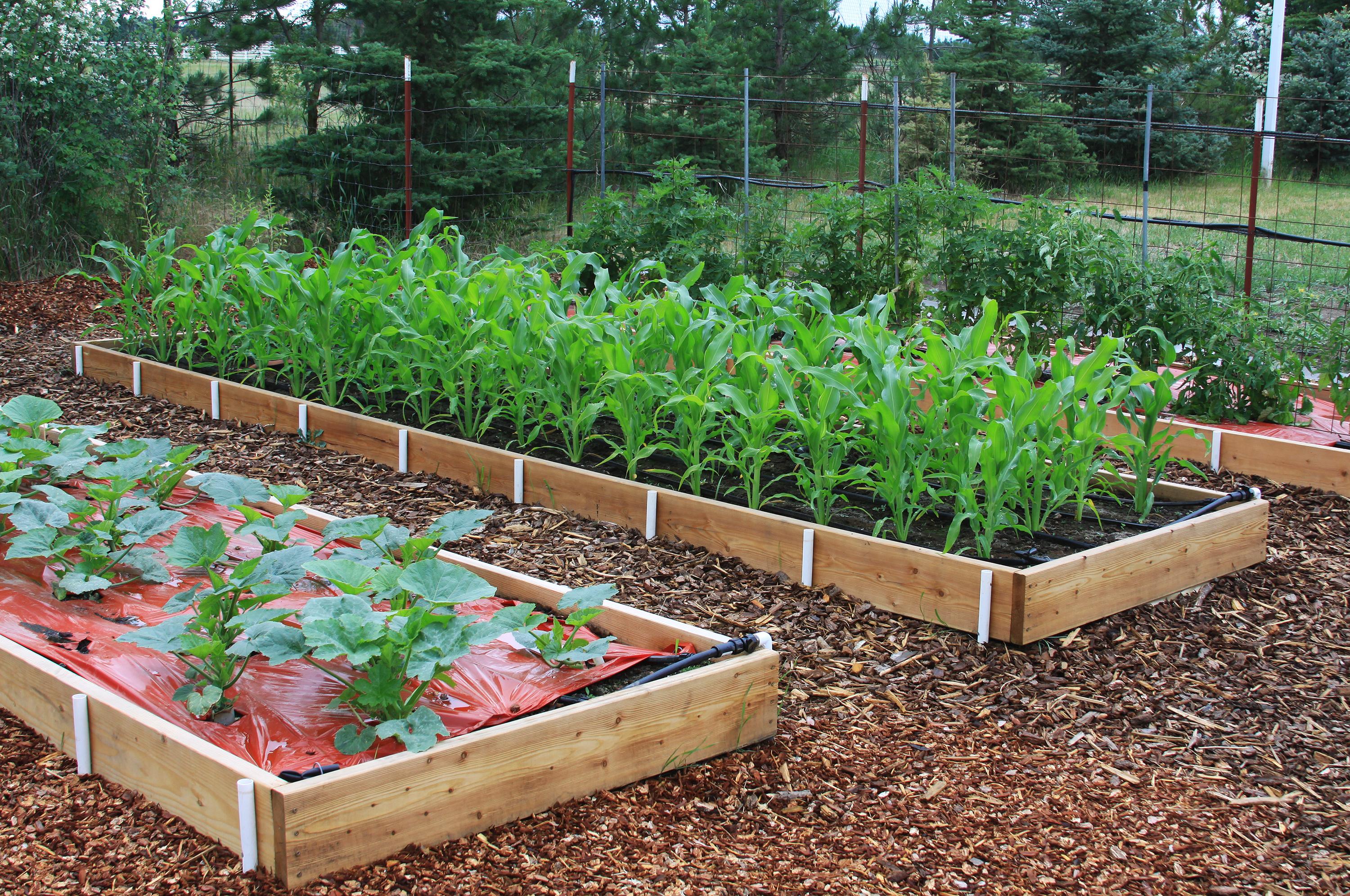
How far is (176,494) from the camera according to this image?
371 centimetres

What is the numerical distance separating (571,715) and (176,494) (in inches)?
77.6

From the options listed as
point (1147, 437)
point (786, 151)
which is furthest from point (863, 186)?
point (786, 151)

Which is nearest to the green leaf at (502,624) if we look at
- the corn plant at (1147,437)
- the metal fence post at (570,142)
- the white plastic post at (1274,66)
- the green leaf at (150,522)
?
the green leaf at (150,522)

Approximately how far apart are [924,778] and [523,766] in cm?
90

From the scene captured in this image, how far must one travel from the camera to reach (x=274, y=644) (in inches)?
89.5

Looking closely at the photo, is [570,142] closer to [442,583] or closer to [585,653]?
[585,653]

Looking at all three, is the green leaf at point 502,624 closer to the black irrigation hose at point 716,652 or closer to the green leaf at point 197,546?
the black irrigation hose at point 716,652

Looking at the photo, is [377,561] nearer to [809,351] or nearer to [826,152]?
[809,351]

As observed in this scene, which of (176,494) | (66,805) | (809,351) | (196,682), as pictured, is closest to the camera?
(66,805)

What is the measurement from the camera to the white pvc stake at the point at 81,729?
2.31 m

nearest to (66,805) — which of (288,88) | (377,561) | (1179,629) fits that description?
(377,561)

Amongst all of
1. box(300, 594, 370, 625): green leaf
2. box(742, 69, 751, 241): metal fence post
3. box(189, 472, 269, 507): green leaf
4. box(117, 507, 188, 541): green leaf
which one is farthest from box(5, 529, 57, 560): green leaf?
box(742, 69, 751, 241): metal fence post

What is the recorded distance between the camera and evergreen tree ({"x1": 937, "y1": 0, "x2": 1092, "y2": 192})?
1461 centimetres

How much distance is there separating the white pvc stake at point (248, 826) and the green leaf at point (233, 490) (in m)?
0.94
